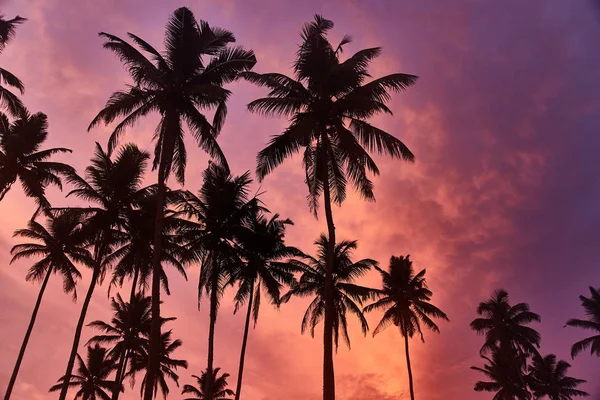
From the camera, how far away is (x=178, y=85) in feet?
65.0

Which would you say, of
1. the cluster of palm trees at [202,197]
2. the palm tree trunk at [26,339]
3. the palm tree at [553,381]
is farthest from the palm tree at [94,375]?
the palm tree at [553,381]

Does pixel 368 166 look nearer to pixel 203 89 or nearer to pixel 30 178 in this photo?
pixel 203 89

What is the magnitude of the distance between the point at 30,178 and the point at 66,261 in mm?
7718

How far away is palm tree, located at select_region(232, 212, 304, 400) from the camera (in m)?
28.3

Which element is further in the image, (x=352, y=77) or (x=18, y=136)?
(x=18, y=136)

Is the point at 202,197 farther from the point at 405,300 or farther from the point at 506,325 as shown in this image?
the point at 506,325

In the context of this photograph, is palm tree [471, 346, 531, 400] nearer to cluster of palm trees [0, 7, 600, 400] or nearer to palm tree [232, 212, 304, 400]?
cluster of palm trees [0, 7, 600, 400]

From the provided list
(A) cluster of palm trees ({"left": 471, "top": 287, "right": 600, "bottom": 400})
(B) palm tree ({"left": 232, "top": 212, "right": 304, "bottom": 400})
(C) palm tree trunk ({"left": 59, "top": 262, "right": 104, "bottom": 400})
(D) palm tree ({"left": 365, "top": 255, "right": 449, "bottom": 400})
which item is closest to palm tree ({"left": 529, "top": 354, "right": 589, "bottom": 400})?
(A) cluster of palm trees ({"left": 471, "top": 287, "right": 600, "bottom": 400})

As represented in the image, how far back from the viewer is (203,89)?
61.5ft

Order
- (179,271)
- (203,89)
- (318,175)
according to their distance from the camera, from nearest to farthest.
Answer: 1. (203,89)
2. (318,175)
3. (179,271)

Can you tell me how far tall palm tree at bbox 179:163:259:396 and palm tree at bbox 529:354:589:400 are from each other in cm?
4843

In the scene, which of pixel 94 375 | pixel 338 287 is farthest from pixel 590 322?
pixel 94 375

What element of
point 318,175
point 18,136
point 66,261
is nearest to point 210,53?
point 318,175

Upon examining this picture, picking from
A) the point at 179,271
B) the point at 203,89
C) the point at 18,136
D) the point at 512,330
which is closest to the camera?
the point at 203,89
